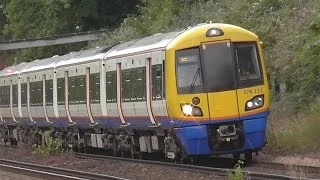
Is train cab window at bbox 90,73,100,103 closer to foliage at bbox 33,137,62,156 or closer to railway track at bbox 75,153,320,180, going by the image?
railway track at bbox 75,153,320,180

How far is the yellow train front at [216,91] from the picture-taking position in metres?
15.3

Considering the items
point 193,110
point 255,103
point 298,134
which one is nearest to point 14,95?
point 298,134

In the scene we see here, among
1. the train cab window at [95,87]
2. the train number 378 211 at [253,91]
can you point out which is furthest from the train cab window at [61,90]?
the train number 378 211 at [253,91]

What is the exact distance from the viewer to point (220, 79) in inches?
610

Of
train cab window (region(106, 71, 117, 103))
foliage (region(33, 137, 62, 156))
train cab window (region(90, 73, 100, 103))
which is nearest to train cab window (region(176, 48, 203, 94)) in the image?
train cab window (region(106, 71, 117, 103))

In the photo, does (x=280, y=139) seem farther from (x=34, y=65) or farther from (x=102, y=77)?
(x=34, y=65)

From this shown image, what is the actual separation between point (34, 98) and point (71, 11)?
2832cm

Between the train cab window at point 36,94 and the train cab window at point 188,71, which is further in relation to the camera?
the train cab window at point 36,94

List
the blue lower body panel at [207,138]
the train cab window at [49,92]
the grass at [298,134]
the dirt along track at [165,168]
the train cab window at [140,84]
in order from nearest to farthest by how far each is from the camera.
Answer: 1. the dirt along track at [165,168]
2. the blue lower body panel at [207,138]
3. the grass at [298,134]
4. the train cab window at [140,84]
5. the train cab window at [49,92]

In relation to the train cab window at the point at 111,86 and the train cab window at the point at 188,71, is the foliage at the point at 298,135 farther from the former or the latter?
the train cab window at the point at 111,86

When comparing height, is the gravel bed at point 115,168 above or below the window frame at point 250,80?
below

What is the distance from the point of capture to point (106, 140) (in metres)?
21.3

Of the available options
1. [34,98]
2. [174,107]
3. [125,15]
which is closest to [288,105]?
[174,107]

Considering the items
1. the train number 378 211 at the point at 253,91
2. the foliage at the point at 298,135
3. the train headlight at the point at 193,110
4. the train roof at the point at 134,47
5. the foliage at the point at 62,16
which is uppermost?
the foliage at the point at 62,16
